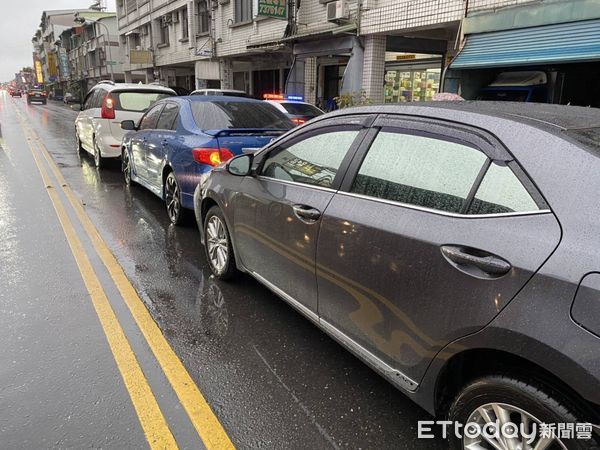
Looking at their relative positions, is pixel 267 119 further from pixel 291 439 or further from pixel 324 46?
pixel 324 46

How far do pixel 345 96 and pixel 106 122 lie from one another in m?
6.02

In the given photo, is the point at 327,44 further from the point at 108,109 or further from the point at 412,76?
the point at 108,109

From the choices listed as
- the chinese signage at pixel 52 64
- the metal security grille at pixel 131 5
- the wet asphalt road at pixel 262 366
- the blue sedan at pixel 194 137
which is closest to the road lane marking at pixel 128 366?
the wet asphalt road at pixel 262 366

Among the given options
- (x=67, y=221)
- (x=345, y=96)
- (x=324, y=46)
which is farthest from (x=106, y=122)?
(x=324, y=46)

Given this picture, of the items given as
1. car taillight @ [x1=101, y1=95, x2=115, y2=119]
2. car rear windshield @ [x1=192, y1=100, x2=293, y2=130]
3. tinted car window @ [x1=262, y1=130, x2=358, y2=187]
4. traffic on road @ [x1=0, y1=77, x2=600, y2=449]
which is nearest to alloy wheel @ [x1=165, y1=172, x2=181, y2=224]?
car rear windshield @ [x1=192, y1=100, x2=293, y2=130]

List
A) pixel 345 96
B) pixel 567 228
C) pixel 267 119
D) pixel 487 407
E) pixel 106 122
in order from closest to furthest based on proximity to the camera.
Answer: pixel 567 228 < pixel 487 407 < pixel 267 119 < pixel 106 122 < pixel 345 96

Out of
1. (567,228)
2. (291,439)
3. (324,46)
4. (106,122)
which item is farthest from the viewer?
(324,46)

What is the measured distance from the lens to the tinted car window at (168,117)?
631 centimetres

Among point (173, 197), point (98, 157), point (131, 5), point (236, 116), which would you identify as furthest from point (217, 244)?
point (131, 5)

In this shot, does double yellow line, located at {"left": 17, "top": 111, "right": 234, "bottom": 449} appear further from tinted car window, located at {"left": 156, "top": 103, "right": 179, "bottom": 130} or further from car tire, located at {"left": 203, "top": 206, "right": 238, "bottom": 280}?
tinted car window, located at {"left": 156, "top": 103, "right": 179, "bottom": 130}

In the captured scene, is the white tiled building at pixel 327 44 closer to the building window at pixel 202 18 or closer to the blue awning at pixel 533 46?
the building window at pixel 202 18

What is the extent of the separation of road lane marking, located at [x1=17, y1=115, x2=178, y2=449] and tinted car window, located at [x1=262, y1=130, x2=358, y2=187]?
5.32 ft

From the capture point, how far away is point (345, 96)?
41.0 ft

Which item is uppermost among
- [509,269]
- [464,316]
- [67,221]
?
[509,269]
